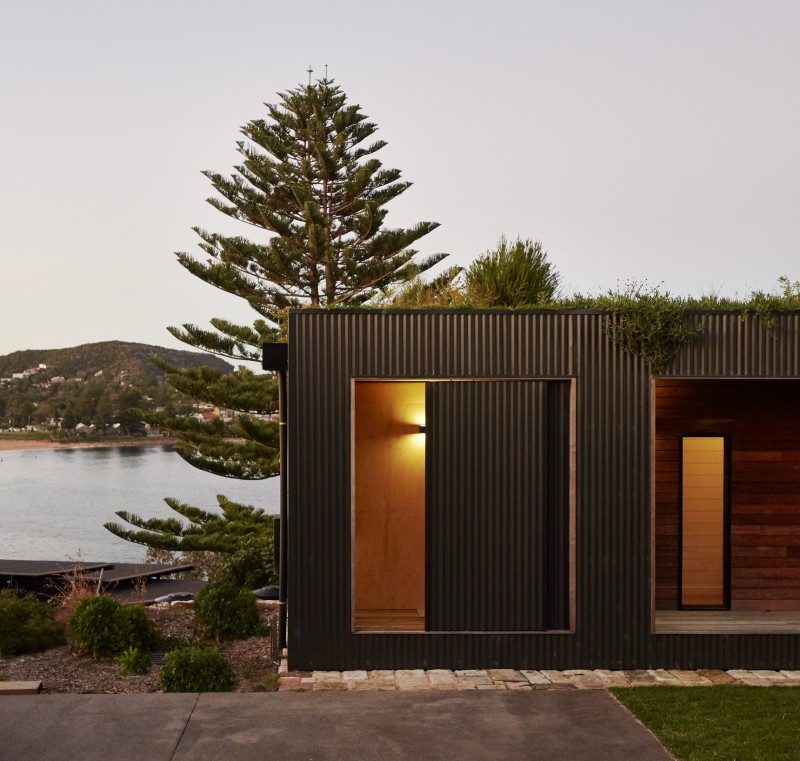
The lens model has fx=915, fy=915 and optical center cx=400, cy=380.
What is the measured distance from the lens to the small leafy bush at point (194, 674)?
5.19m

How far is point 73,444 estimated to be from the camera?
26484 mm

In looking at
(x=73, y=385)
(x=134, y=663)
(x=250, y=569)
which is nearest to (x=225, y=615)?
(x=134, y=663)

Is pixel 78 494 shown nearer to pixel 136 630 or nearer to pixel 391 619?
pixel 136 630

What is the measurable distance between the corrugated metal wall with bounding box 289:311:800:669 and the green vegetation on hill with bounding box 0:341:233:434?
17.0 meters

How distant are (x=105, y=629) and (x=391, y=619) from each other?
6.45ft

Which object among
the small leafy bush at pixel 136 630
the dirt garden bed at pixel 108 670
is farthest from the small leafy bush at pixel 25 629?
the small leafy bush at pixel 136 630

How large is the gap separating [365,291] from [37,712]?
40.2 ft

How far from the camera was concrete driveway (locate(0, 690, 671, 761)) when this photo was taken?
13.5 feet

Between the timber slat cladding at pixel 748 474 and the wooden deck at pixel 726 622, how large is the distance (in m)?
0.21

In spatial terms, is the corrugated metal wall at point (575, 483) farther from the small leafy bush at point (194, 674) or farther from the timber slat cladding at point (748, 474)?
the timber slat cladding at point (748, 474)

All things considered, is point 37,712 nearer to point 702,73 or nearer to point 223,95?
point 702,73

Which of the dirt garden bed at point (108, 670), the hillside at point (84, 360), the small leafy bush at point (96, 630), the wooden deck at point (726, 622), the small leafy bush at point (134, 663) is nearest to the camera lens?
the dirt garden bed at point (108, 670)

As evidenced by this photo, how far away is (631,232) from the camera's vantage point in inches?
731

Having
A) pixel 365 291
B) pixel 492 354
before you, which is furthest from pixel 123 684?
pixel 365 291
